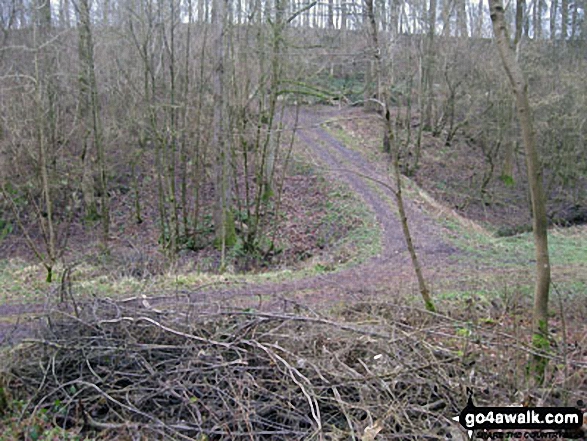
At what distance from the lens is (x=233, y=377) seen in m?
5.38

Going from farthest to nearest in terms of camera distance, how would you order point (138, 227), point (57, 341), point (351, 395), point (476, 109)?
point (476, 109)
point (138, 227)
point (57, 341)
point (351, 395)

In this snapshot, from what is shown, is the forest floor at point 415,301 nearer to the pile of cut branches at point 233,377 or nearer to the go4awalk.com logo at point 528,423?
the pile of cut branches at point 233,377

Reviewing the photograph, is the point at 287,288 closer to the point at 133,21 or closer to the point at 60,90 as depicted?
the point at 133,21

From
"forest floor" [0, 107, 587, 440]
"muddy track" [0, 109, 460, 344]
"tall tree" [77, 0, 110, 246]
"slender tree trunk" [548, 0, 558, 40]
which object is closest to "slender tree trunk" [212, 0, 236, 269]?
"muddy track" [0, 109, 460, 344]

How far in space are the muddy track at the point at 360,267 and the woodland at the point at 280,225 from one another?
0.43 feet

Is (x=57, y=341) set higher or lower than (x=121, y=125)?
lower

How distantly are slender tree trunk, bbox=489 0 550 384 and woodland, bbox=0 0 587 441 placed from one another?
2cm

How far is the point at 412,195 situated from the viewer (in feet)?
74.1

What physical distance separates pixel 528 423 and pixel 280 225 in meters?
15.5

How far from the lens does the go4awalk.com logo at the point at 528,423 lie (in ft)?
14.9

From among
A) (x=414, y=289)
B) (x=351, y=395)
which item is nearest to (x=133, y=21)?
(x=414, y=289)

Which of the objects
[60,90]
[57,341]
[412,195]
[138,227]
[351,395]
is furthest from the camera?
[412,195]

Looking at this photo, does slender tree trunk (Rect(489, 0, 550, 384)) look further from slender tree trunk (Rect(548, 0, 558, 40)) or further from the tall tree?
slender tree trunk (Rect(548, 0, 558, 40))

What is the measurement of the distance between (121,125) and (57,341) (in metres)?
16.2
